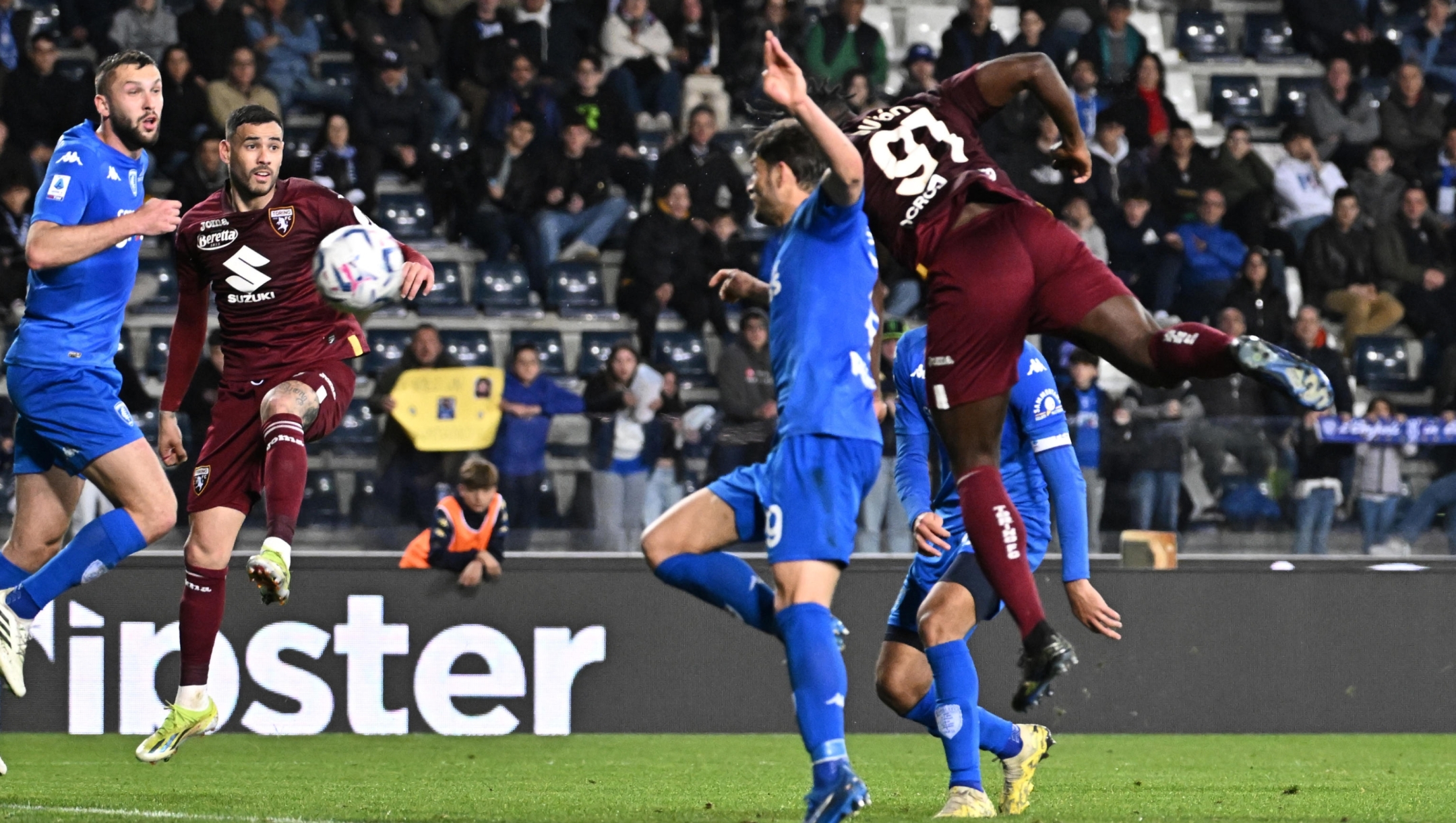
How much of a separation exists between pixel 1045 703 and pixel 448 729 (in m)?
3.51

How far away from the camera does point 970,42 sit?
1577 centimetres

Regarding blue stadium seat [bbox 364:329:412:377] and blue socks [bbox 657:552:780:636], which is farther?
blue stadium seat [bbox 364:329:412:377]

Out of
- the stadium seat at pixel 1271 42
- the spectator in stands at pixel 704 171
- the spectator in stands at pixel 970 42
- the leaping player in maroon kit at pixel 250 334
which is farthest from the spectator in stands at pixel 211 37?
the stadium seat at pixel 1271 42

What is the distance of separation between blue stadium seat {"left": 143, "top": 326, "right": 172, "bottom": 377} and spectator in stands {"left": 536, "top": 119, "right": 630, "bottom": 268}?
2996 mm

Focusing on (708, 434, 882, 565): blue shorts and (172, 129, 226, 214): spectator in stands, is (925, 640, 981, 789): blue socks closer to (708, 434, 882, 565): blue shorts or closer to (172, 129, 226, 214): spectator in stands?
(708, 434, 882, 565): blue shorts

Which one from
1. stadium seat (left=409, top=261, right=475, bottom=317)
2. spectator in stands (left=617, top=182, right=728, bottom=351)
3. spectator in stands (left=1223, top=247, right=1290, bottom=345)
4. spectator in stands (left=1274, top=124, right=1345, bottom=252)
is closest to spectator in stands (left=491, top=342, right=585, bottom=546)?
spectator in stands (left=617, top=182, right=728, bottom=351)

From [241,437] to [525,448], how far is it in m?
3.72

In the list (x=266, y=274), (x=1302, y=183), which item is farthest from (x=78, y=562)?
(x=1302, y=183)

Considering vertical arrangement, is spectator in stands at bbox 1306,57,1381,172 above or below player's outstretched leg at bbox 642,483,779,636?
above

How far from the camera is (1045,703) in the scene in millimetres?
→ 11000

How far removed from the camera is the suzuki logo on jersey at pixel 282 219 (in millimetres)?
6922

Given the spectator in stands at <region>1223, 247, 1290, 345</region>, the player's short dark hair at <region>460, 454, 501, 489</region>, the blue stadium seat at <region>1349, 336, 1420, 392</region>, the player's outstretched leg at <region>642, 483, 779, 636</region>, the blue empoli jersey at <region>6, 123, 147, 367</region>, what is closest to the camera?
the player's outstretched leg at <region>642, 483, 779, 636</region>

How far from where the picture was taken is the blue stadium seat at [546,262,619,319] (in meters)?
14.2

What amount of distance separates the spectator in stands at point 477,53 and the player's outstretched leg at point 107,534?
8558 mm
